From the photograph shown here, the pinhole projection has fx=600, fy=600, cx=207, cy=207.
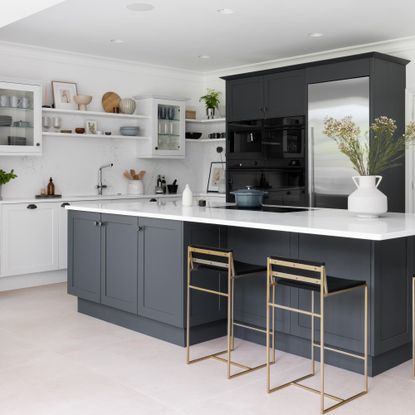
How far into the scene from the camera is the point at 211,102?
779cm

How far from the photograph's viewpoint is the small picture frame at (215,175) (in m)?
8.06

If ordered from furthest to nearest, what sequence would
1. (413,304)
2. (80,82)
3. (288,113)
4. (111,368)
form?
(80,82)
(288,113)
(111,368)
(413,304)

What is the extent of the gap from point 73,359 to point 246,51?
163 inches

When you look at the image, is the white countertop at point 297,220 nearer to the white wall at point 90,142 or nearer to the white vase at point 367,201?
the white vase at point 367,201

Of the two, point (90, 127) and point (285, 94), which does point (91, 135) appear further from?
point (285, 94)

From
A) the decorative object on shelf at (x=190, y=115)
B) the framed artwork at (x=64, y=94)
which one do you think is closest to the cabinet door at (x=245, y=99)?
the decorative object on shelf at (x=190, y=115)

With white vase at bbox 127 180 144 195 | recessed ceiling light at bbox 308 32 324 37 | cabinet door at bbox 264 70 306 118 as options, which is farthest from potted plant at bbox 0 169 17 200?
recessed ceiling light at bbox 308 32 324 37

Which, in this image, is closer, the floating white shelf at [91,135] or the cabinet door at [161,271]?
the cabinet door at [161,271]

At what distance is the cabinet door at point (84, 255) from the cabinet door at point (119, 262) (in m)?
0.09

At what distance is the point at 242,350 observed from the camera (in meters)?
4.16

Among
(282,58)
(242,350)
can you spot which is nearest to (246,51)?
(282,58)

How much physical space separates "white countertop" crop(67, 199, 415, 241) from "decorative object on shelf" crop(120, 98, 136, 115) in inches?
102

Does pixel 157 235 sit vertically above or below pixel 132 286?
above

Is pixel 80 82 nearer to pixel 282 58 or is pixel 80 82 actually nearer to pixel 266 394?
pixel 282 58
